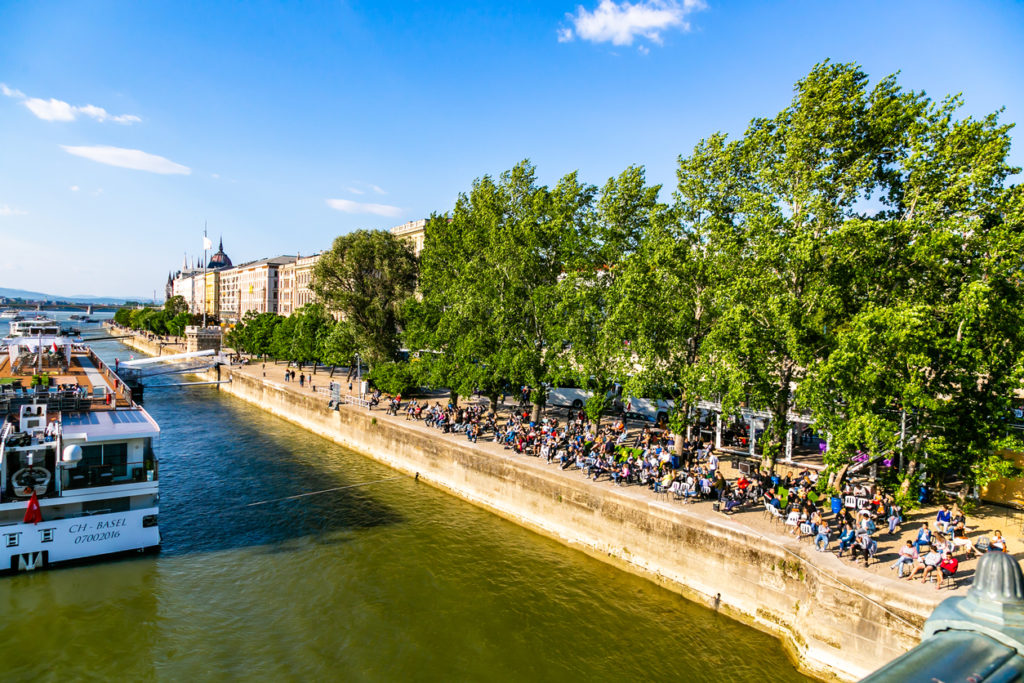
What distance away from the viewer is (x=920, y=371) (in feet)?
65.1

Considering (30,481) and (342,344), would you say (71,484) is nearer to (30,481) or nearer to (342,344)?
(30,481)

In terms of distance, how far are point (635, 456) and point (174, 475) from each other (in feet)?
82.9

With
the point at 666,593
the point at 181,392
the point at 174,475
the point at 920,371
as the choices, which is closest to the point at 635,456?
the point at 666,593

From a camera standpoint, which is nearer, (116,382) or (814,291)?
(814,291)

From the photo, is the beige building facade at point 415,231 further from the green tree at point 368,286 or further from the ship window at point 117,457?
the ship window at point 117,457

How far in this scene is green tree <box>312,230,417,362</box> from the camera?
49031 millimetres

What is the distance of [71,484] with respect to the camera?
21.5 metres

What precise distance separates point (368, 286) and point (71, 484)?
31.0 m

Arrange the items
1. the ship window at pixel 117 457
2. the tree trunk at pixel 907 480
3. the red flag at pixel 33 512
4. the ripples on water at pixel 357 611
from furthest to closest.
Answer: the ship window at pixel 117 457, the red flag at pixel 33 512, the tree trunk at pixel 907 480, the ripples on water at pixel 357 611

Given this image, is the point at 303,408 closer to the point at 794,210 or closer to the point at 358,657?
the point at 358,657

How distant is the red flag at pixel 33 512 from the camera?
66.3 feet

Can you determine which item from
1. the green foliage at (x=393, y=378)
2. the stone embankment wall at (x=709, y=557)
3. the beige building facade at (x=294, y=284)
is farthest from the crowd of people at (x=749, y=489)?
the beige building facade at (x=294, y=284)

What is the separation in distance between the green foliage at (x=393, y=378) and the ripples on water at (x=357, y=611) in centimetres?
1562

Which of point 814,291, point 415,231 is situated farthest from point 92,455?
point 415,231
